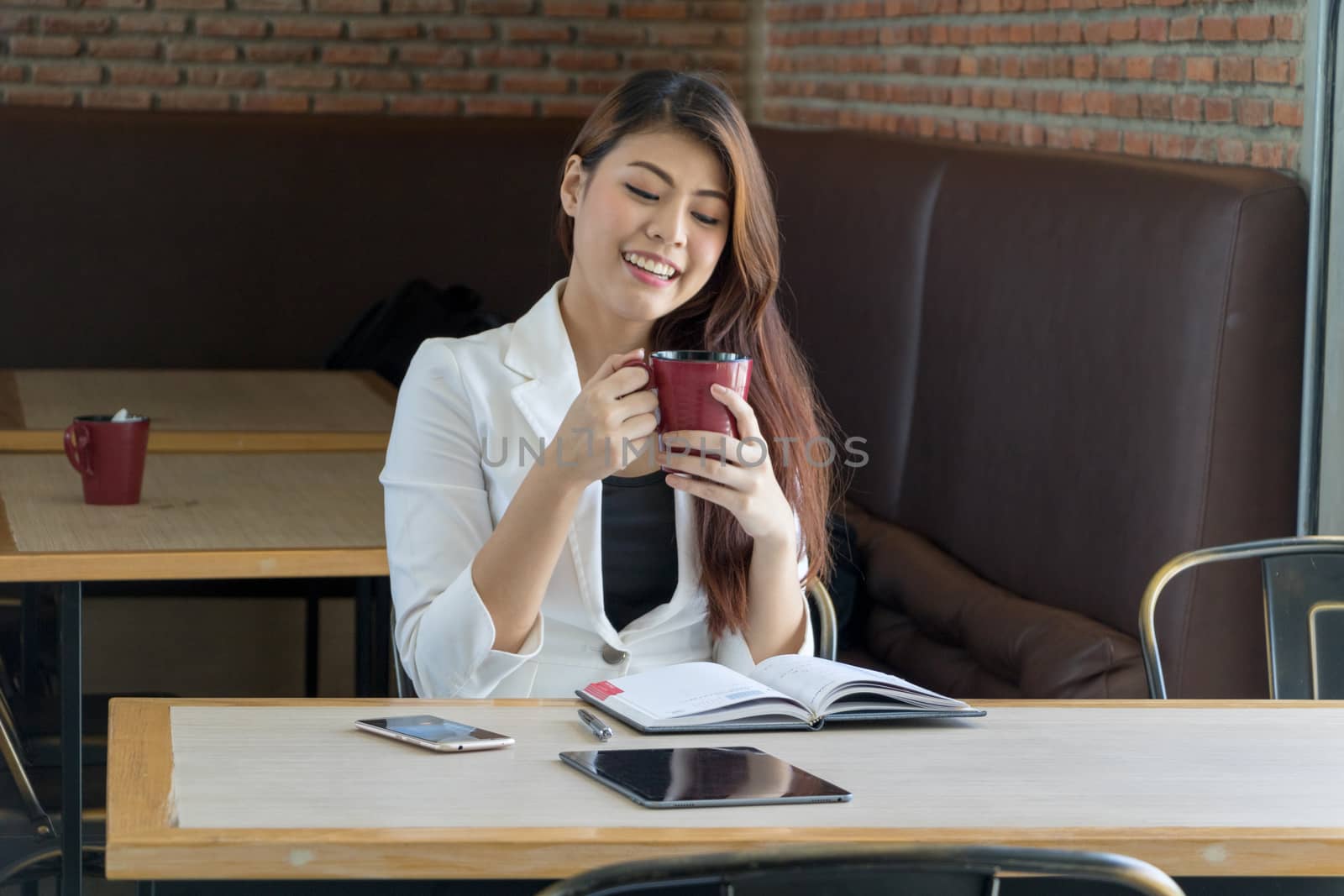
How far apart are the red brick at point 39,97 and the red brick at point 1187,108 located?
3.40 meters

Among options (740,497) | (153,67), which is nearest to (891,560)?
(740,497)

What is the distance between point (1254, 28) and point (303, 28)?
3.26 metres

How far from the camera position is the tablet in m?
1.22

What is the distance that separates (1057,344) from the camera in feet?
9.23

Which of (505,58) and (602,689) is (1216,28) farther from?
(505,58)

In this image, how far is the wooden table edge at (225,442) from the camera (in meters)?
2.90

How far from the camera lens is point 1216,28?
2.76 metres

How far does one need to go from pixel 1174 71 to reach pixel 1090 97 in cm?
32

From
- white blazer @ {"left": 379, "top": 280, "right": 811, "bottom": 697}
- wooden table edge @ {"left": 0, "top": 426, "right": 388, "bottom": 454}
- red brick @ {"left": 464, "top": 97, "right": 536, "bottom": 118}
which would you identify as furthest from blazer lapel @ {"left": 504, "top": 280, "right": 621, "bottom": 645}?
red brick @ {"left": 464, "top": 97, "right": 536, "bottom": 118}

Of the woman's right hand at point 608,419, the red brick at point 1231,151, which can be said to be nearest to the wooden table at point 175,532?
the woman's right hand at point 608,419

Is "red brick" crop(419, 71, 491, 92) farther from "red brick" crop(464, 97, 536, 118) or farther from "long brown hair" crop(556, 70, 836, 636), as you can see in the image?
"long brown hair" crop(556, 70, 836, 636)

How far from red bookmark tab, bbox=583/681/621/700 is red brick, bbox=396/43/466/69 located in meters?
3.98

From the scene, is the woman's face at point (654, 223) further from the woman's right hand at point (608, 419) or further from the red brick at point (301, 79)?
the red brick at point (301, 79)

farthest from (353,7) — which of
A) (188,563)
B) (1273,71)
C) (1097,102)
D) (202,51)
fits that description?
(188,563)
